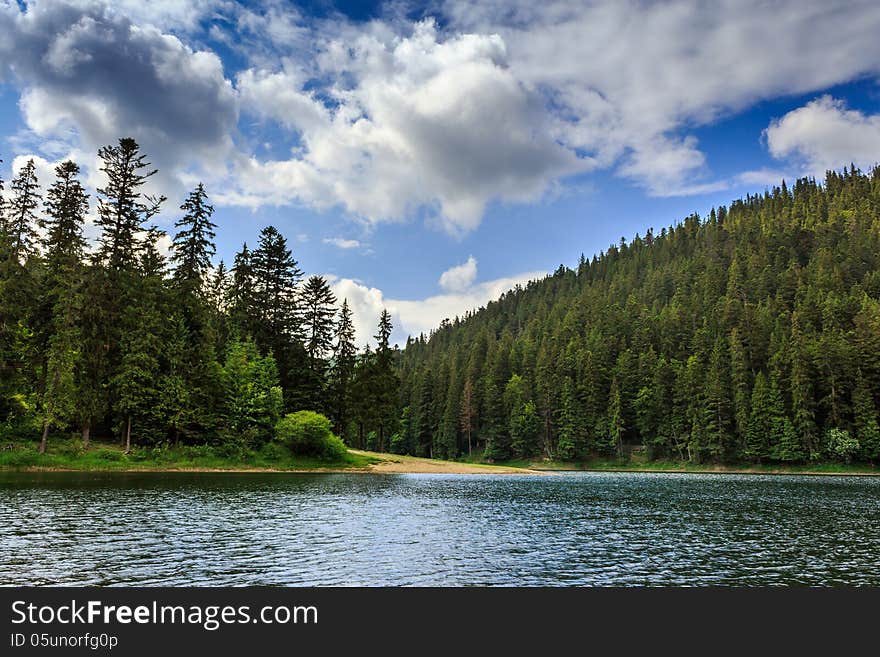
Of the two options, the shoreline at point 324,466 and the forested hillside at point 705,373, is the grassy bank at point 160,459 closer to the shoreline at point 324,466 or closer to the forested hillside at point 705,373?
the shoreline at point 324,466

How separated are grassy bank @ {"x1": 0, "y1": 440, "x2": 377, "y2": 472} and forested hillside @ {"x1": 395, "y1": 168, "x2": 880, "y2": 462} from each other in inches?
2544

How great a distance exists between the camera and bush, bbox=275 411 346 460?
7569 cm

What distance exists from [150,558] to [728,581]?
63.9ft

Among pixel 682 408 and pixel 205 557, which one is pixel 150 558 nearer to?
pixel 205 557

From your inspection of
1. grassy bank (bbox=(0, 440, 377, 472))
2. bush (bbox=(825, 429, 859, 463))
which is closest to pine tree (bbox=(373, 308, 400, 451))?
grassy bank (bbox=(0, 440, 377, 472))

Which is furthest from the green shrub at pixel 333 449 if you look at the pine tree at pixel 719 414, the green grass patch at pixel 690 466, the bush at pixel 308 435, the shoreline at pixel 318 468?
the pine tree at pixel 719 414

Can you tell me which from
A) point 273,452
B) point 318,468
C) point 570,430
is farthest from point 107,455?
point 570,430

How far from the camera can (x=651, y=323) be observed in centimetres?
15700

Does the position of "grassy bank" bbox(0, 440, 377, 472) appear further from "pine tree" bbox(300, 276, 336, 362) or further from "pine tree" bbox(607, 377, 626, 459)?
"pine tree" bbox(607, 377, 626, 459)

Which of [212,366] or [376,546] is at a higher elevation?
[212,366]

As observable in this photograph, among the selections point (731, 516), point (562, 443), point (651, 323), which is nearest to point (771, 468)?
point (562, 443)

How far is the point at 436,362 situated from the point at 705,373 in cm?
9586

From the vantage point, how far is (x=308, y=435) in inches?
3017

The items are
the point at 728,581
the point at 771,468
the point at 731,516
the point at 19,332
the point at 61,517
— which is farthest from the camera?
the point at 771,468
